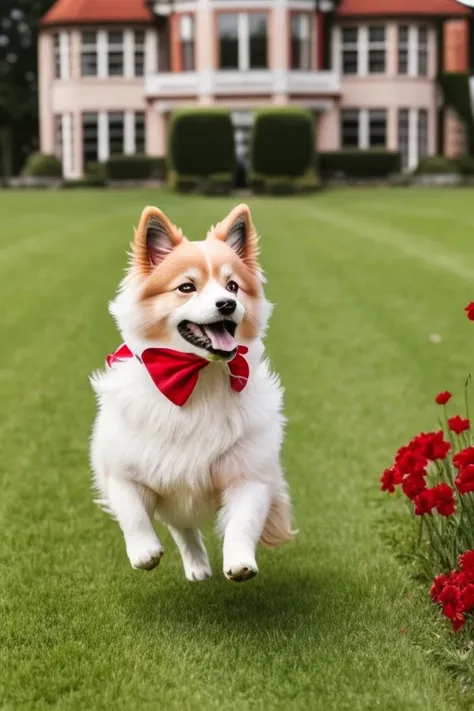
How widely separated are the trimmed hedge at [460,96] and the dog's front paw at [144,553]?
4055 centimetres

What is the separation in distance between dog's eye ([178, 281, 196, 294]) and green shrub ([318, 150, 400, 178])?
36.2 m

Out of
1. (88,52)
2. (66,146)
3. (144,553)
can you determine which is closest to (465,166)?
(66,146)

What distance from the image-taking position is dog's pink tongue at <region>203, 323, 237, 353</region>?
399 centimetres

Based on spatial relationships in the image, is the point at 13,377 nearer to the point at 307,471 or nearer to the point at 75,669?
the point at 307,471

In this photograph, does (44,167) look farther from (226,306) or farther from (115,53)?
(226,306)

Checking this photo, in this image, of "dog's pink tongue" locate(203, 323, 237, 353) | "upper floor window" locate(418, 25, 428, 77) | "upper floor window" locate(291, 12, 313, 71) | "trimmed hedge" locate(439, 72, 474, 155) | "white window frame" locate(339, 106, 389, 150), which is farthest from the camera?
"upper floor window" locate(418, 25, 428, 77)

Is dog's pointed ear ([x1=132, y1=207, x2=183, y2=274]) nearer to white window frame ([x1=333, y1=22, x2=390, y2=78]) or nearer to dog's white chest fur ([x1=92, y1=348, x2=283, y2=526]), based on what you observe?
dog's white chest fur ([x1=92, y1=348, x2=283, y2=526])

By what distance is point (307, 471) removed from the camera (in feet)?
24.9

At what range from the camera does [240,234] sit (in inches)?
167

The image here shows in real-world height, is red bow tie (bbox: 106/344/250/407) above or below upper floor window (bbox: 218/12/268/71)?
below

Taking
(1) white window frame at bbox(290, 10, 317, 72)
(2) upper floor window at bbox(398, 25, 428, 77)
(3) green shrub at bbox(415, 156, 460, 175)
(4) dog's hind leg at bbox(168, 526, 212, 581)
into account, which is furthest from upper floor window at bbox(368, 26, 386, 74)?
(4) dog's hind leg at bbox(168, 526, 212, 581)

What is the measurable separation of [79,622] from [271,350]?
704 cm

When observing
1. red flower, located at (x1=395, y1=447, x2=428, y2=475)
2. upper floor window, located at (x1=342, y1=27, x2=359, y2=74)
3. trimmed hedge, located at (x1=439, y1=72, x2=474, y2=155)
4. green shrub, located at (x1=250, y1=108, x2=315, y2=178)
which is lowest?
red flower, located at (x1=395, y1=447, x2=428, y2=475)

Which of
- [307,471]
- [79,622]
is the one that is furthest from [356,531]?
[79,622]
